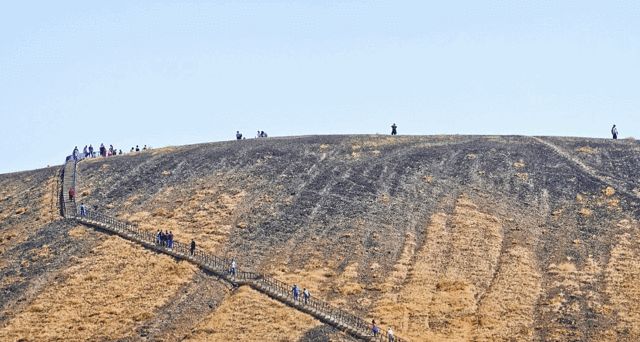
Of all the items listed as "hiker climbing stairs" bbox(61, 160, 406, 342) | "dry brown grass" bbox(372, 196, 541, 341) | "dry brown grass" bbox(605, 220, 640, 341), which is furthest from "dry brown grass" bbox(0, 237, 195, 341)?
"dry brown grass" bbox(605, 220, 640, 341)

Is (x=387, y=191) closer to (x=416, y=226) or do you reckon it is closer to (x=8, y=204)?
(x=416, y=226)

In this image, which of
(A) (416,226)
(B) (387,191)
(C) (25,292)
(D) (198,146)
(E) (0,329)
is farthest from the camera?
(D) (198,146)

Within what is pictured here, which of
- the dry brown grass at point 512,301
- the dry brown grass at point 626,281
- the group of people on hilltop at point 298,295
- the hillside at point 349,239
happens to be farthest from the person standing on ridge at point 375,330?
the dry brown grass at point 626,281

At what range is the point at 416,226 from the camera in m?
92.1

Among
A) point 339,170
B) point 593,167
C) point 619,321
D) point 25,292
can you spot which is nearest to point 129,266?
point 25,292

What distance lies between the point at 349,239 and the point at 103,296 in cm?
2094

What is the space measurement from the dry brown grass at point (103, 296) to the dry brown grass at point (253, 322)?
469 centimetres

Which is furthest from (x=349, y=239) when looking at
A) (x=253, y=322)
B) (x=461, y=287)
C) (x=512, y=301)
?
(x=253, y=322)

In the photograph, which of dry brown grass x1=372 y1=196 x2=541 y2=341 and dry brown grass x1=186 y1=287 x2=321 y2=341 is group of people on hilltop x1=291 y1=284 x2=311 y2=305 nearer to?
dry brown grass x1=186 y1=287 x2=321 y2=341

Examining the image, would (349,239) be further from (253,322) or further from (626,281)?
(626,281)

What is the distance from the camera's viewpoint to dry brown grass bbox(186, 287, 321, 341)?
71.8 metres

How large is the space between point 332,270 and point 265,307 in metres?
9.59

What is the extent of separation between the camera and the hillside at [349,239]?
75.6 m

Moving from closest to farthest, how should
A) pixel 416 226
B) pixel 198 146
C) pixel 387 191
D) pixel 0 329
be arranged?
pixel 0 329 → pixel 416 226 → pixel 387 191 → pixel 198 146
